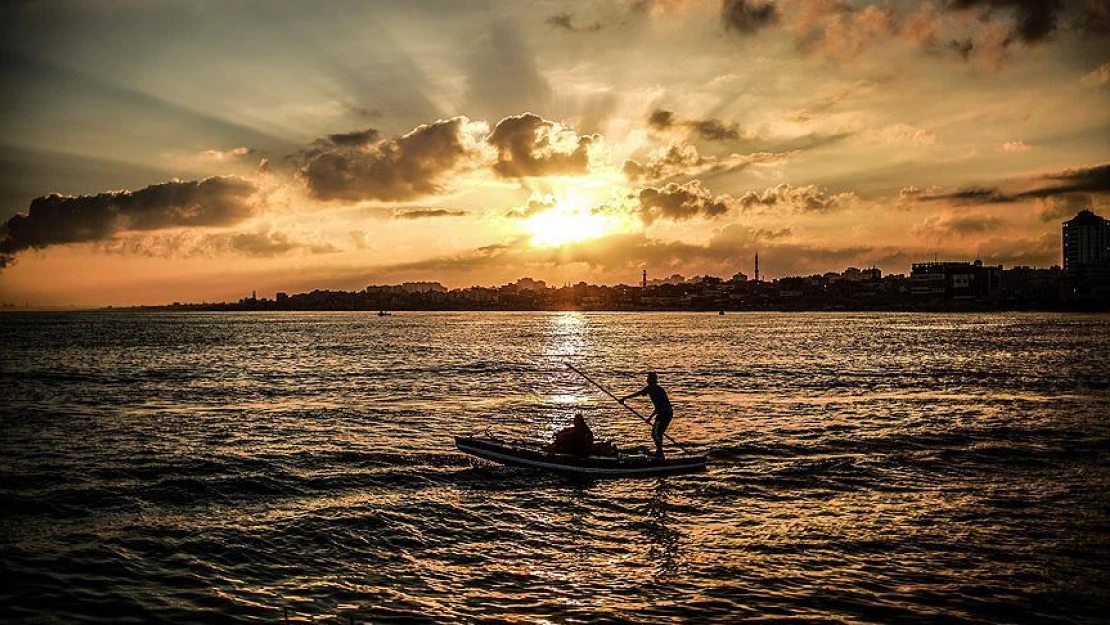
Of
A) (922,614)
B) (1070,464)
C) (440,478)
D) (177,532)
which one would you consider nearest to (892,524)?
(922,614)

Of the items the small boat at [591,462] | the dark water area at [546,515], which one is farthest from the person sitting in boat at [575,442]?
the dark water area at [546,515]

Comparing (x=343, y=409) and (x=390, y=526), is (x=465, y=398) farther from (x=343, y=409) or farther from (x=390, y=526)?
(x=390, y=526)

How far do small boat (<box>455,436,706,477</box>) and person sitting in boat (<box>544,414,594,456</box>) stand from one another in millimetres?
228

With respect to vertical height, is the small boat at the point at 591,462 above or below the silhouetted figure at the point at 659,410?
below

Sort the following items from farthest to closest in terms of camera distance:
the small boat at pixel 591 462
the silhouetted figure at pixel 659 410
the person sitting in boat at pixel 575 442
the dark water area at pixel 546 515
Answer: the silhouetted figure at pixel 659 410
the person sitting in boat at pixel 575 442
the small boat at pixel 591 462
the dark water area at pixel 546 515

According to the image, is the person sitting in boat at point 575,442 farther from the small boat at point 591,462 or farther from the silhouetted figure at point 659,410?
the silhouetted figure at point 659,410

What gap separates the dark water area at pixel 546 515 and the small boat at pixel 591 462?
57 cm

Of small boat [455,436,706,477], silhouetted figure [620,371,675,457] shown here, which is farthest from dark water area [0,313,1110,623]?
silhouetted figure [620,371,675,457]

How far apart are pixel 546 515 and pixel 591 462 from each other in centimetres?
464

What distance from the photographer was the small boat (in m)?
24.1

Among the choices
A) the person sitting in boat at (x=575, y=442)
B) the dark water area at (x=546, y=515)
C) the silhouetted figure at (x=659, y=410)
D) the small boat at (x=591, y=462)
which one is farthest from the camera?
the silhouetted figure at (x=659, y=410)

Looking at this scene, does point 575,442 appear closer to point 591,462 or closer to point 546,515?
point 591,462

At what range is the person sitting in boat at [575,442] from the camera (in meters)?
24.4

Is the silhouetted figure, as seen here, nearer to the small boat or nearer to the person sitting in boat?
the small boat
